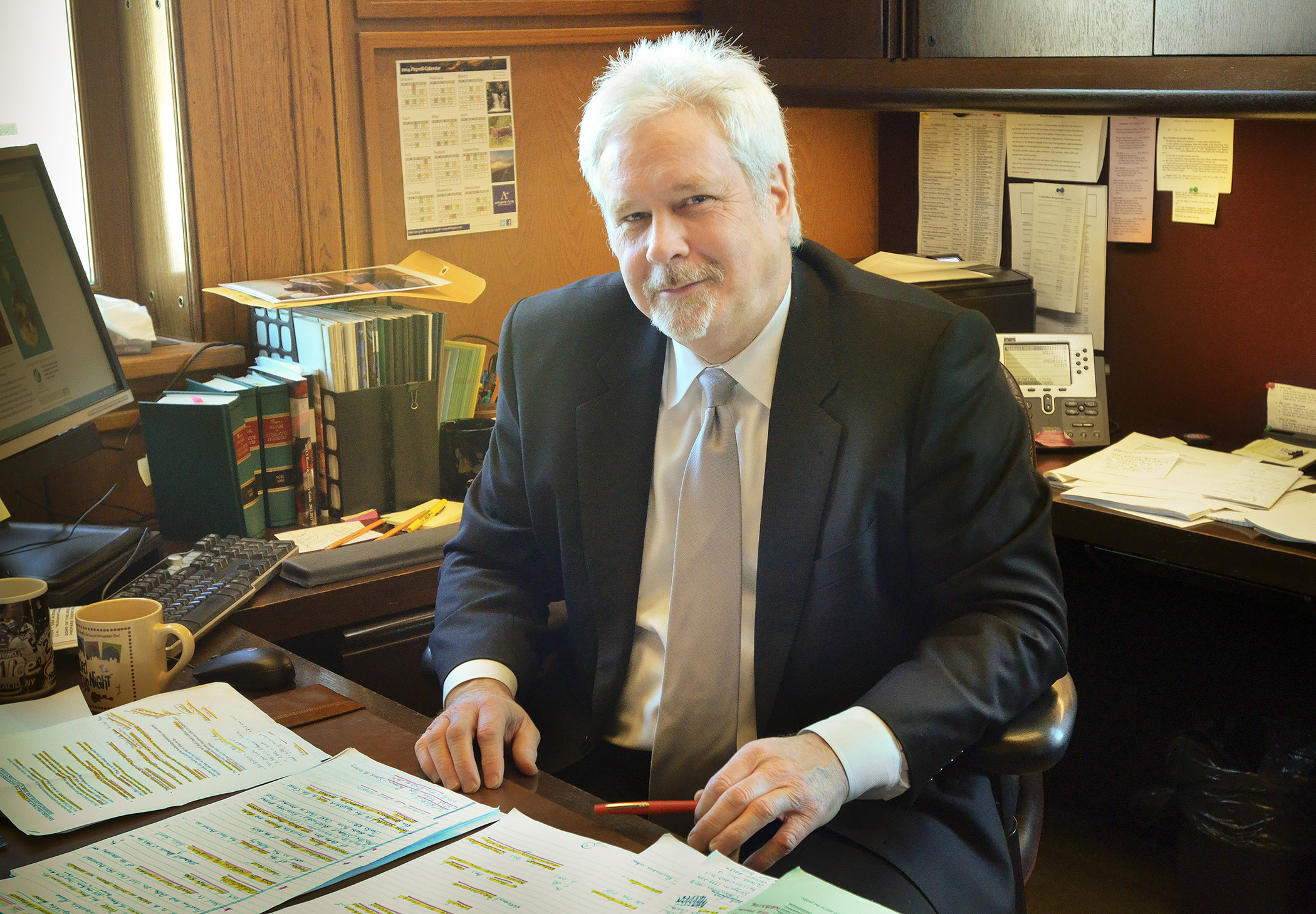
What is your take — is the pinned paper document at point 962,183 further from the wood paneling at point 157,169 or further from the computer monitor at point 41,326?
the computer monitor at point 41,326

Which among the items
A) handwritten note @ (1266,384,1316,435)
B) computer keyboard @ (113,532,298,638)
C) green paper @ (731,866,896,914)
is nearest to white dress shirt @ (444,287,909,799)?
computer keyboard @ (113,532,298,638)

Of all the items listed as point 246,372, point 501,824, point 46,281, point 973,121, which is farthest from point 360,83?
point 501,824

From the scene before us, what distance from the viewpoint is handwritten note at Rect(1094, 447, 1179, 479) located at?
2258 mm

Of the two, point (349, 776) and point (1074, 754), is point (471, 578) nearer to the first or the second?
point (349, 776)

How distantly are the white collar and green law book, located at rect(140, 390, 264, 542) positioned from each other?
0.78 metres

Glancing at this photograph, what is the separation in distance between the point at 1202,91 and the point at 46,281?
1.83 metres

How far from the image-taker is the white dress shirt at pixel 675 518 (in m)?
1.43

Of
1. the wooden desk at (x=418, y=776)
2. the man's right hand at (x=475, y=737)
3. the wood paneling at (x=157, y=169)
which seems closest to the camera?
the wooden desk at (x=418, y=776)

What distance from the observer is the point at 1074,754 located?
2.71 m

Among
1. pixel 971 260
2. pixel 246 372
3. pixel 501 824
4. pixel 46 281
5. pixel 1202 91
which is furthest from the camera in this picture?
pixel 971 260

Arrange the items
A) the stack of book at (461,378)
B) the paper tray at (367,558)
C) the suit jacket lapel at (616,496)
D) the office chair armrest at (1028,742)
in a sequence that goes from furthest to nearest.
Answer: the stack of book at (461,378)
the paper tray at (367,558)
the suit jacket lapel at (616,496)
the office chair armrest at (1028,742)

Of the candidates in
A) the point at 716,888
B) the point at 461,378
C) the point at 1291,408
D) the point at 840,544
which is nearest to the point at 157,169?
the point at 461,378

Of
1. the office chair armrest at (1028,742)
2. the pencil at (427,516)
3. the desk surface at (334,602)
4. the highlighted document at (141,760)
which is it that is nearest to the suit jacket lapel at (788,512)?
the office chair armrest at (1028,742)

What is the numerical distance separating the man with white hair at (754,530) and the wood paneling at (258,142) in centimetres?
91
